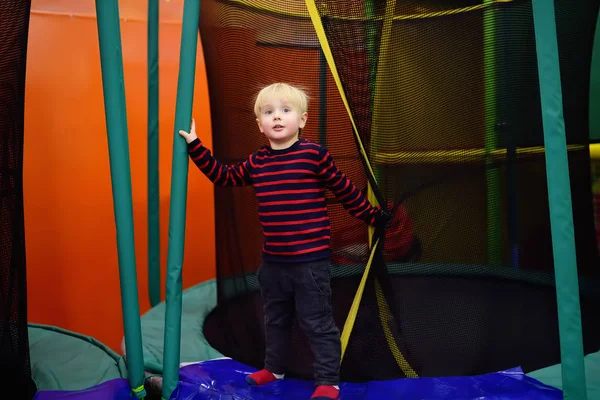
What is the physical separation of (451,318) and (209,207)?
1.67 m

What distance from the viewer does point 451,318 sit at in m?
1.83

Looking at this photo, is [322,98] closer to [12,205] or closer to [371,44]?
[371,44]

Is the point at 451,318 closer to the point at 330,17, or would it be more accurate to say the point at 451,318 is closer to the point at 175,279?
the point at 175,279

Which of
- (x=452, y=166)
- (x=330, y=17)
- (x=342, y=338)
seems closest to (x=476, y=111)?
(x=452, y=166)

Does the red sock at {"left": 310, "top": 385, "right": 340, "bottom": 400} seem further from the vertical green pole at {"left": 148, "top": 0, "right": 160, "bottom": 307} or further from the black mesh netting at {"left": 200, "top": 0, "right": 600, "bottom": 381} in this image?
the vertical green pole at {"left": 148, "top": 0, "right": 160, "bottom": 307}

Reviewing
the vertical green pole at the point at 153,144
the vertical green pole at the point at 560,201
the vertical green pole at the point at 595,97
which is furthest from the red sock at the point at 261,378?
the vertical green pole at the point at 595,97

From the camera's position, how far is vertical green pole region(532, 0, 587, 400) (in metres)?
1.41

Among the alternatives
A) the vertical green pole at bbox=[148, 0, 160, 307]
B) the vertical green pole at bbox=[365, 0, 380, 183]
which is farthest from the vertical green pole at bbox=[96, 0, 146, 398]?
the vertical green pole at bbox=[148, 0, 160, 307]

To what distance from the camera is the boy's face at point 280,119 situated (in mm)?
1578

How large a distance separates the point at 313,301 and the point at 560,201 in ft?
2.13

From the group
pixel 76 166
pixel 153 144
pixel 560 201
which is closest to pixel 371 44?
pixel 560 201

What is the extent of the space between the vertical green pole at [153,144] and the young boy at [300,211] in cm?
106

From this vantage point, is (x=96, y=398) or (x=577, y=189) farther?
(x=577, y=189)

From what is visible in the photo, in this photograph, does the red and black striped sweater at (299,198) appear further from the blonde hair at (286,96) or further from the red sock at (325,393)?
the red sock at (325,393)
